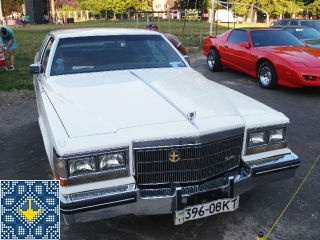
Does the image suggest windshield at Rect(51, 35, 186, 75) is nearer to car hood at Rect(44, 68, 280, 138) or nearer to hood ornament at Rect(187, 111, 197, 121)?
car hood at Rect(44, 68, 280, 138)

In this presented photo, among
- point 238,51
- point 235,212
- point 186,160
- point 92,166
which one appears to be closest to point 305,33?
point 238,51

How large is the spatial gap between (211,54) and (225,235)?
8230mm

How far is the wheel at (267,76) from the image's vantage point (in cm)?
784

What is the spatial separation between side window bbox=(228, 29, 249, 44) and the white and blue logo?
303 inches

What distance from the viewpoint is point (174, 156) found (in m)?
2.64

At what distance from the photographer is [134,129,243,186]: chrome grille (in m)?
2.61

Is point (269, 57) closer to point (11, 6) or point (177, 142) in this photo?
point (177, 142)

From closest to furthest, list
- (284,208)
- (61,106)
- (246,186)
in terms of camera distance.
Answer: (246,186), (61,106), (284,208)

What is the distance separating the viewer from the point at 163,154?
2623mm

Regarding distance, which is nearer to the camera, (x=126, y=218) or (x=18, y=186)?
(x=18, y=186)

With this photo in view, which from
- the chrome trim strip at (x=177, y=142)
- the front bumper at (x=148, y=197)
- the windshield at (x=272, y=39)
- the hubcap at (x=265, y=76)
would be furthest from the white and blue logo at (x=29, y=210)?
the windshield at (x=272, y=39)

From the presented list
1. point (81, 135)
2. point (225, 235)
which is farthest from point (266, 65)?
point (81, 135)

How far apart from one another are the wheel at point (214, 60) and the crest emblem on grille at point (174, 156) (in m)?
8.02

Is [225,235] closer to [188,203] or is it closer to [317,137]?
[188,203]
